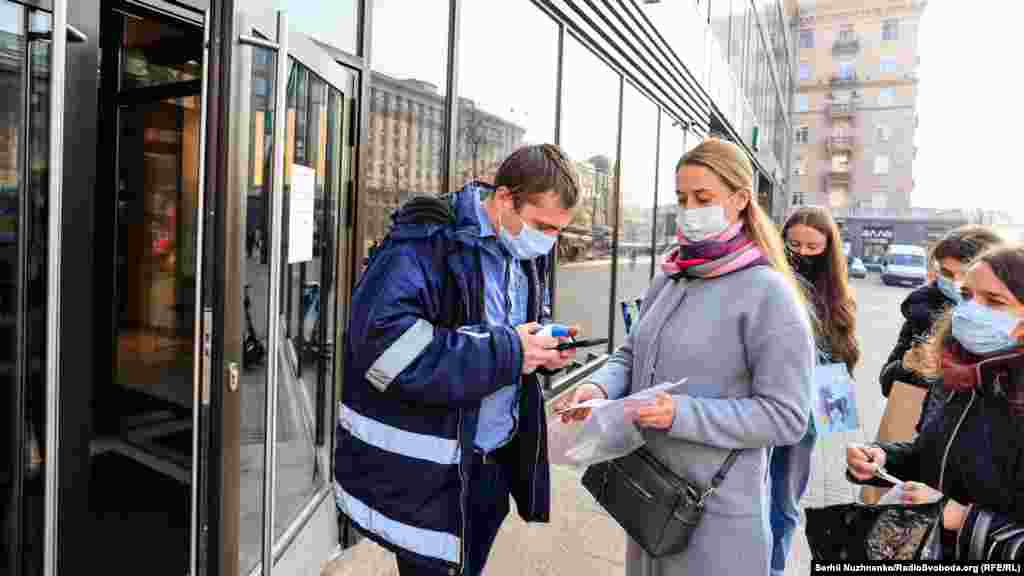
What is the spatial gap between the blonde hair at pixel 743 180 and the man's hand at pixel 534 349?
682 mm

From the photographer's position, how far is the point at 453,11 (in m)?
4.54

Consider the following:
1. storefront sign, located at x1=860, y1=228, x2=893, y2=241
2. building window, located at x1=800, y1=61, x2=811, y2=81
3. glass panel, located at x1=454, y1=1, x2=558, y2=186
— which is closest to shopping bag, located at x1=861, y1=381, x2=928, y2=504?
glass panel, located at x1=454, y1=1, x2=558, y2=186

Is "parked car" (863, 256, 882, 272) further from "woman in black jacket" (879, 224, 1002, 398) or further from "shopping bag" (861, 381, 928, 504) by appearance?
"shopping bag" (861, 381, 928, 504)

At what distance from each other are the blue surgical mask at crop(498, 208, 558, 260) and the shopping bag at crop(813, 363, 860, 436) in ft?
5.75

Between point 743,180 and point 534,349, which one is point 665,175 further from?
point 534,349

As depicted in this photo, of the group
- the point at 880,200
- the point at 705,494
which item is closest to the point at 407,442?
the point at 705,494

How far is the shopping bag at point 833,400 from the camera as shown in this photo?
3020mm

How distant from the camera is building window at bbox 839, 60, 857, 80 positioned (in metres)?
51.7

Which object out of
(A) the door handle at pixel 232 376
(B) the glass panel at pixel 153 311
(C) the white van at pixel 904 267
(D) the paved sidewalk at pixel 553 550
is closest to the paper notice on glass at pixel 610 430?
(A) the door handle at pixel 232 376

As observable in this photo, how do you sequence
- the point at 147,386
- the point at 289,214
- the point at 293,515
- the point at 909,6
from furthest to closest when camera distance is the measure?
the point at 909,6 → the point at 147,386 → the point at 293,515 → the point at 289,214

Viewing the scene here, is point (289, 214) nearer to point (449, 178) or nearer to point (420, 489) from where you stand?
point (420, 489)

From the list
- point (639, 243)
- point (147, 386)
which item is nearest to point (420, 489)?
point (147, 386)

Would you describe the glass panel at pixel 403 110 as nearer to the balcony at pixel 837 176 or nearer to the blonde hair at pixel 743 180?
the blonde hair at pixel 743 180

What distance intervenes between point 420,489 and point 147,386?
398 cm
